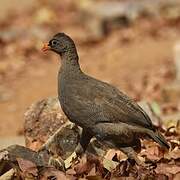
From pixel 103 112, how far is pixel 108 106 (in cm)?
7

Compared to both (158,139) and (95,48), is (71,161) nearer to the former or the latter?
(158,139)

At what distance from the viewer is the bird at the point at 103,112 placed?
20.6ft

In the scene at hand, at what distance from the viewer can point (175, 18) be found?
651 inches

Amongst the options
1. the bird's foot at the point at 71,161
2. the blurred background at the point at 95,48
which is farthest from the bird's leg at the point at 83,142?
the blurred background at the point at 95,48

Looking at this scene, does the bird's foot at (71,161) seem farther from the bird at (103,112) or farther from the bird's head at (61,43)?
the bird's head at (61,43)

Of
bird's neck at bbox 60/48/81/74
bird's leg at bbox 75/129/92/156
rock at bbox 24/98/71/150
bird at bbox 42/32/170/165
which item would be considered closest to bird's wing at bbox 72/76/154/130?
bird at bbox 42/32/170/165

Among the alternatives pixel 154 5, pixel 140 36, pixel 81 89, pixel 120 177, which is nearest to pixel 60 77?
pixel 81 89

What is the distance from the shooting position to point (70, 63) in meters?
6.61

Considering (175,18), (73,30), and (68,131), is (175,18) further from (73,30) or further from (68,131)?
(68,131)

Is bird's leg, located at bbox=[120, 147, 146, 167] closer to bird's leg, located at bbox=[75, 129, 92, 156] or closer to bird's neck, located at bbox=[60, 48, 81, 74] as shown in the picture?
bird's leg, located at bbox=[75, 129, 92, 156]

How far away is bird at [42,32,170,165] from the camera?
20.6 ft

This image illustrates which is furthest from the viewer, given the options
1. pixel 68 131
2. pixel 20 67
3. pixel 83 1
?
pixel 83 1

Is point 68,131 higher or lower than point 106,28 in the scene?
lower

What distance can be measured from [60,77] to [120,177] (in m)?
1.00
